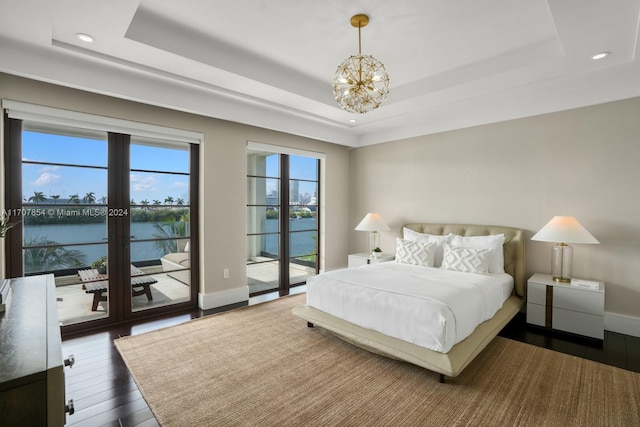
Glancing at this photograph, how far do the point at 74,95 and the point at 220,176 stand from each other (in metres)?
1.68

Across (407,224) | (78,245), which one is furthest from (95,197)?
(407,224)

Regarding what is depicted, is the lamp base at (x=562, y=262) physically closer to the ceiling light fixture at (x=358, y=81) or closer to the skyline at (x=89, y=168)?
the ceiling light fixture at (x=358, y=81)

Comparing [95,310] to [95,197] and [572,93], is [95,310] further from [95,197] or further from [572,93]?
[572,93]

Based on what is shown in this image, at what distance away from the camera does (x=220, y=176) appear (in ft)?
13.6

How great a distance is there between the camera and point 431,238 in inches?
170

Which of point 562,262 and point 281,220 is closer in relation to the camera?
point 562,262

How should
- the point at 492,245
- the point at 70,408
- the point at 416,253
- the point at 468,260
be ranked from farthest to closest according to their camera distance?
the point at 416,253
the point at 492,245
the point at 468,260
the point at 70,408

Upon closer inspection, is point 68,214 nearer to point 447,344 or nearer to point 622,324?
point 447,344

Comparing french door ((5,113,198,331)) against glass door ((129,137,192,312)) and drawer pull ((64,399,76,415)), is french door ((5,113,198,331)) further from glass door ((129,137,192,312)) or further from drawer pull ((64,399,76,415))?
drawer pull ((64,399,76,415))

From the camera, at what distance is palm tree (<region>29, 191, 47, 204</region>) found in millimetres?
3021

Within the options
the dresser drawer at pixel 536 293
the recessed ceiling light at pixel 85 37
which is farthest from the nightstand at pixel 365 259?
the recessed ceiling light at pixel 85 37

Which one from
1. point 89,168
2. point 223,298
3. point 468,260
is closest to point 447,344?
point 468,260

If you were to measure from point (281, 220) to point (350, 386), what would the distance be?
122 inches

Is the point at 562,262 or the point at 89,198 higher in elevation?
the point at 89,198
